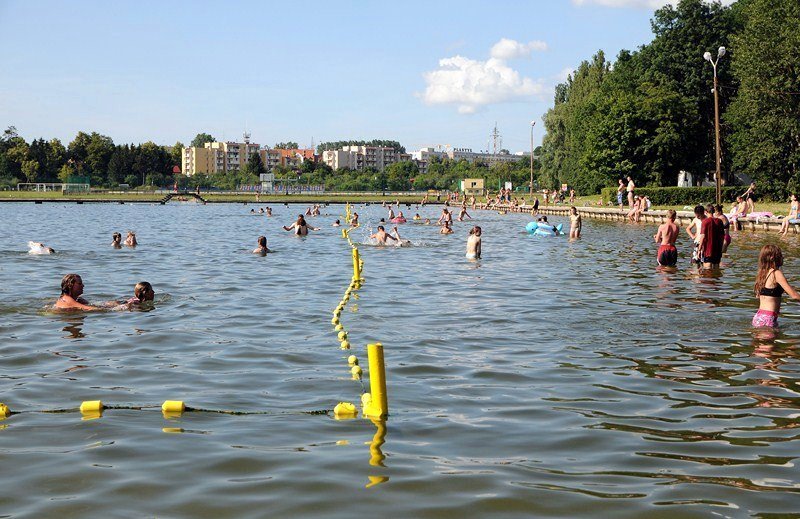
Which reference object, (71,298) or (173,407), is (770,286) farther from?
(71,298)

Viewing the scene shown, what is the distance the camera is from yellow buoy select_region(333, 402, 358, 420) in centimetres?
801

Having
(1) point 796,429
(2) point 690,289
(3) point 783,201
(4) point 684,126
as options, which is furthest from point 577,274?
(4) point 684,126

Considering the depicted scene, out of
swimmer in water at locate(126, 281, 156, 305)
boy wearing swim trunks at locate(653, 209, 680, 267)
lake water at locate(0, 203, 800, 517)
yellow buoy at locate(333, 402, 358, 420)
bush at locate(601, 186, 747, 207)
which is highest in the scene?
bush at locate(601, 186, 747, 207)

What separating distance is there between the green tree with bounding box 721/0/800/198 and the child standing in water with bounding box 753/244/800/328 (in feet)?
139

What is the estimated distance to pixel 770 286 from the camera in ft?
39.2

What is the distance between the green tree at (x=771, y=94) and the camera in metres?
50.1

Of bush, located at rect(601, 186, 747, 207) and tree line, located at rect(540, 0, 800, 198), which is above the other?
tree line, located at rect(540, 0, 800, 198)

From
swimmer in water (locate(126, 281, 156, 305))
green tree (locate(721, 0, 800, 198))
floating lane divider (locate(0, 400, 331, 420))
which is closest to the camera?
floating lane divider (locate(0, 400, 331, 420))

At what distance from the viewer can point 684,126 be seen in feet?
219

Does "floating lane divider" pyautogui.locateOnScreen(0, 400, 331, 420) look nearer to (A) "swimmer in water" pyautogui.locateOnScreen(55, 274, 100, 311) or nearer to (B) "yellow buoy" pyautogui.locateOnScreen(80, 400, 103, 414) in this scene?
(B) "yellow buoy" pyautogui.locateOnScreen(80, 400, 103, 414)

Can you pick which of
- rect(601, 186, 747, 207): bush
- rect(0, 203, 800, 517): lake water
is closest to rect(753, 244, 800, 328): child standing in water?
rect(0, 203, 800, 517): lake water

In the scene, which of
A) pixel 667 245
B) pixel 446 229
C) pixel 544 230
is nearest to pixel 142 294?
pixel 667 245

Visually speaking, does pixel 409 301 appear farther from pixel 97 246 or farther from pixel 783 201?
pixel 783 201

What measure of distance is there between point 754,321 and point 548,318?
10.9ft
